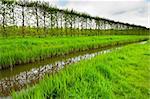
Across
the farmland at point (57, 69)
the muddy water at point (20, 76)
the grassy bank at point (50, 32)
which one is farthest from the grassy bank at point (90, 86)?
the grassy bank at point (50, 32)

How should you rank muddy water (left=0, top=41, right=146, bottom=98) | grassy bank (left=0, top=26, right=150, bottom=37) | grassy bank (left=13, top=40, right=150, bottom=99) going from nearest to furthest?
1. grassy bank (left=13, top=40, right=150, bottom=99)
2. muddy water (left=0, top=41, right=146, bottom=98)
3. grassy bank (left=0, top=26, right=150, bottom=37)

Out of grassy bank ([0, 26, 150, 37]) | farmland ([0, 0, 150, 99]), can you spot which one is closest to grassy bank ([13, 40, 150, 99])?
farmland ([0, 0, 150, 99])

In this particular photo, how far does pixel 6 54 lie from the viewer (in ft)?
46.9

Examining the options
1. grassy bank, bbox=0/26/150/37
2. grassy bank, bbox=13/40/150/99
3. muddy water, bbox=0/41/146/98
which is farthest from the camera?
grassy bank, bbox=0/26/150/37

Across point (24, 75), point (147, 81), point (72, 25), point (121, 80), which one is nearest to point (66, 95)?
point (121, 80)

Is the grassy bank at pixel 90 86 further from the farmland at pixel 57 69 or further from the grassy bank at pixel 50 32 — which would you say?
the grassy bank at pixel 50 32

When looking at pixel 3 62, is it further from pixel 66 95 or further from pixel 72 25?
pixel 72 25

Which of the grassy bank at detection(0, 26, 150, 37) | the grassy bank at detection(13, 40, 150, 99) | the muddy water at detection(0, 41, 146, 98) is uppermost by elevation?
the grassy bank at detection(0, 26, 150, 37)

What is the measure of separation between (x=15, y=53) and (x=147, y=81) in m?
8.43

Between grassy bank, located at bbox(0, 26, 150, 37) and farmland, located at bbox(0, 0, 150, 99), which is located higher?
grassy bank, located at bbox(0, 26, 150, 37)

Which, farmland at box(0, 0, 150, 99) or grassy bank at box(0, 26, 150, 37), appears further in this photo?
grassy bank at box(0, 26, 150, 37)

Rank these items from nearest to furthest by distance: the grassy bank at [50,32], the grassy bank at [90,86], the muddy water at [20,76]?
the grassy bank at [90,86] → the muddy water at [20,76] → the grassy bank at [50,32]

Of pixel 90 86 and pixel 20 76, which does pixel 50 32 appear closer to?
pixel 20 76

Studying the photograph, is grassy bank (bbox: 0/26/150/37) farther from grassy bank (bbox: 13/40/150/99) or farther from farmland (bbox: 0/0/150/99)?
grassy bank (bbox: 13/40/150/99)
